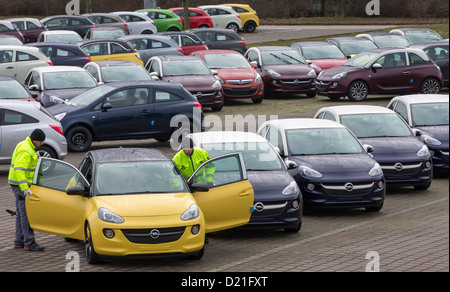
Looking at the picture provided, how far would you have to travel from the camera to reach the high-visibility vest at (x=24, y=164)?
11.3 meters

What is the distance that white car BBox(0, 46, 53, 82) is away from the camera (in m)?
28.0

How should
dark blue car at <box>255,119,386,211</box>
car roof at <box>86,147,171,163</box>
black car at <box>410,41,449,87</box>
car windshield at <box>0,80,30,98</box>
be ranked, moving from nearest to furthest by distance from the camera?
1. car roof at <box>86,147,171,163</box>
2. dark blue car at <box>255,119,386,211</box>
3. car windshield at <box>0,80,30,98</box>
4. black car at <box>410,41,449,87</box>

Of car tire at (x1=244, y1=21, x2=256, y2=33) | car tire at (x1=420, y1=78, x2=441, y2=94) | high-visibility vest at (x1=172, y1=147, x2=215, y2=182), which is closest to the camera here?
high-visibility vest at (x1=172, y1=147, x2=215, y2=182)

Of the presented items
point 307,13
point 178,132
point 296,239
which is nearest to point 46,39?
point 178,132

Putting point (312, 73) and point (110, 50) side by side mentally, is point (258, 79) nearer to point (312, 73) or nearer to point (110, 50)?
point (312, 73)

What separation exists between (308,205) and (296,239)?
5.54ft

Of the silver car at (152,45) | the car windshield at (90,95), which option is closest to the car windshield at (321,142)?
the car windshield at (90,95)

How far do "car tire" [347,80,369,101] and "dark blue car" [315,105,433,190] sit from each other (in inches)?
398

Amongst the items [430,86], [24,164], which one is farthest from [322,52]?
[24,164]

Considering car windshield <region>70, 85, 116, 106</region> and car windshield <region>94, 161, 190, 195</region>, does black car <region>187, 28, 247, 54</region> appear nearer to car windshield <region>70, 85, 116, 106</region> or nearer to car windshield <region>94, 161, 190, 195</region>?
car windshield <region>70, 85, 116, 106</region>

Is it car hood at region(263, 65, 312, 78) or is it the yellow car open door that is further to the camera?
car hood at region(263, 65, 312, 78)

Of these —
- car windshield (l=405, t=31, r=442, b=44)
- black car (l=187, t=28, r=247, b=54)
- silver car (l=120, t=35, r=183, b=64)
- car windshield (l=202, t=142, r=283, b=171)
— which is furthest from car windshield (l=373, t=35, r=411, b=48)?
car windshield (l=202, t=142, r=283, b=171)

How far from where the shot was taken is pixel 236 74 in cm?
2697
